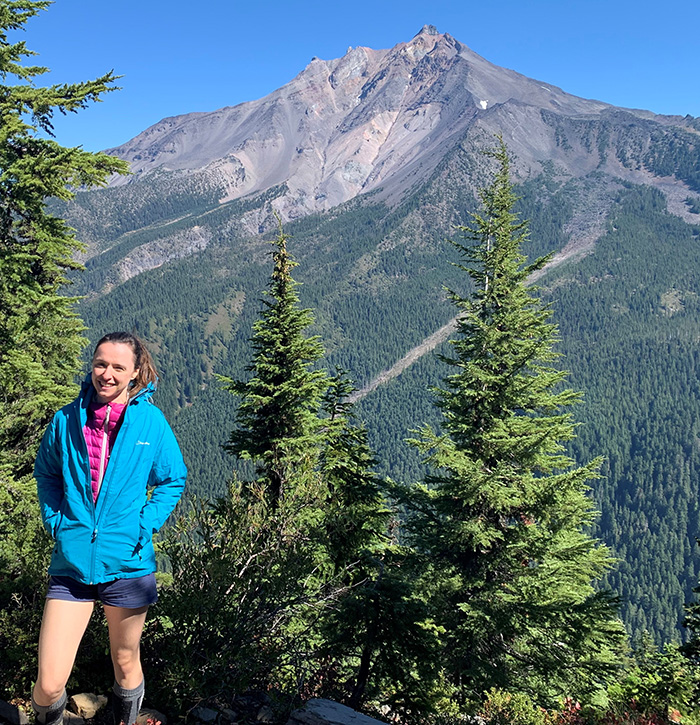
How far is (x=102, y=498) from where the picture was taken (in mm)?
3881

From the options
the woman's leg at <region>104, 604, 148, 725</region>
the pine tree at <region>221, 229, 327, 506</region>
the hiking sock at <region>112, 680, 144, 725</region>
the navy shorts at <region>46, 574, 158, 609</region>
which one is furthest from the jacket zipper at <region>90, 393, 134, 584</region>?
the pine tree at <region>221, 229, 327, 506</region>

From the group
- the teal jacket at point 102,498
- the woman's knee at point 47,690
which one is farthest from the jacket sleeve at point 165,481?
the woman's knee at point 47,690

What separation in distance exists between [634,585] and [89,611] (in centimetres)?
15682

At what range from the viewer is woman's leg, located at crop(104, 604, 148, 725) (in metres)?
4.06

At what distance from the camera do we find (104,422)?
399 cm

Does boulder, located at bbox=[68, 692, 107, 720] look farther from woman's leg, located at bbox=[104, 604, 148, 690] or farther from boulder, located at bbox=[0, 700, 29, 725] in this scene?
woman's leg, located at bbox=[104, 604, 148, 690]

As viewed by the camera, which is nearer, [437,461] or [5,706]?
[5,706]

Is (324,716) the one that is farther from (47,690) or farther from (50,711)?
(47,690)

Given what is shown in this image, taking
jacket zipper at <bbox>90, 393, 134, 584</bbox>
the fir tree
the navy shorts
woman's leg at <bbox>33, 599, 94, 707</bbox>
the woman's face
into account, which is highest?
the woman's face

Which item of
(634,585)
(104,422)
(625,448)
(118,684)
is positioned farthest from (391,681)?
(625,448)

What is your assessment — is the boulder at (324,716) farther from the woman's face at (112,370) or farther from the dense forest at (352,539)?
the woman's face at (112,370)

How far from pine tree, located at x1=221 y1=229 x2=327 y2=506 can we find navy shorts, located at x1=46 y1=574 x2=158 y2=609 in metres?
10.5

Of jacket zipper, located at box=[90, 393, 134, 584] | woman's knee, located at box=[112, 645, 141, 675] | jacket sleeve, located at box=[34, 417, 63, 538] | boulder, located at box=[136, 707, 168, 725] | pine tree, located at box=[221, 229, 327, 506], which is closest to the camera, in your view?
jacket zipper, located at box=[90, 393, 134, 584]

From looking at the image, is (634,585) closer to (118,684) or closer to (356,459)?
(356,459)
